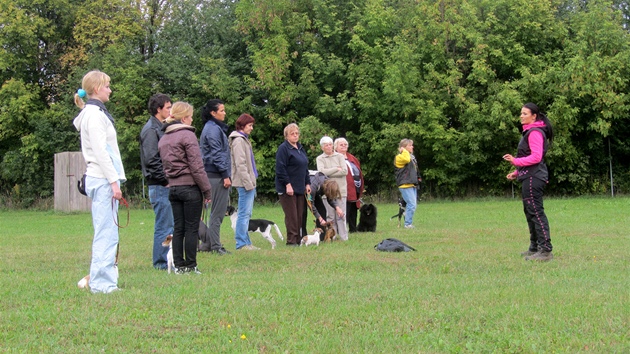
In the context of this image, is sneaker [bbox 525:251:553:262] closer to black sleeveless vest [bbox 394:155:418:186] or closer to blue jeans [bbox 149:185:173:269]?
blue jeans [bbox 149:185:173:269]

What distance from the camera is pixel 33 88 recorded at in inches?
1151

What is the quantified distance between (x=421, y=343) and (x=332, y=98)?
21454 millimetres

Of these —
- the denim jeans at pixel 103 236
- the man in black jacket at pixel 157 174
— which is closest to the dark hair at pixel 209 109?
the man in black jacket at pixel 157 174

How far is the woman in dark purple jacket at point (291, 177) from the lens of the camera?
1005 cm

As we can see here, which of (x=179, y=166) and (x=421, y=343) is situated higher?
(x=179, y=166)

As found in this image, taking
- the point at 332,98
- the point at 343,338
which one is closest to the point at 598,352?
the point at 343,338

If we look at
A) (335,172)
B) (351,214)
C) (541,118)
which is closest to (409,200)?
(351,214)

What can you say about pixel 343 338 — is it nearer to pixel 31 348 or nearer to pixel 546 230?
pixel 31 348

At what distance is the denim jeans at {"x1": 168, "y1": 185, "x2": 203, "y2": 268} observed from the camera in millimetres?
7035

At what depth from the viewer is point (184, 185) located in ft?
23.1

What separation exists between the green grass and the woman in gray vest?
30cm

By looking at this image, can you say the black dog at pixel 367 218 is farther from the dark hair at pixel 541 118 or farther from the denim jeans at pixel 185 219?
the denim jeans at pixel 185 219

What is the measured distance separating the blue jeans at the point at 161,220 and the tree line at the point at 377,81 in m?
16.9

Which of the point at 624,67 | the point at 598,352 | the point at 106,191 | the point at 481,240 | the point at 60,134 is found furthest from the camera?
the point at 60,134
